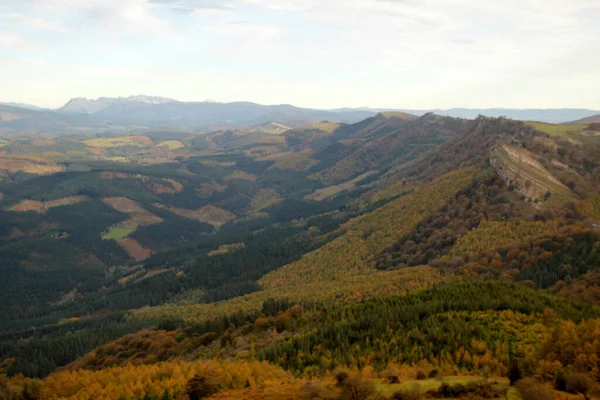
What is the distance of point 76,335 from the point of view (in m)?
149

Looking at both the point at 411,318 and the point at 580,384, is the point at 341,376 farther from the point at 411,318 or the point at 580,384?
the point at 411,318

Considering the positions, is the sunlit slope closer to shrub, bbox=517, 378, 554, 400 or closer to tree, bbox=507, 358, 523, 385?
tree, bbox=507, 358, 523, 385

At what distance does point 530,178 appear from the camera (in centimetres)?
13838

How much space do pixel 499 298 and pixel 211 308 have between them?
95710 mm

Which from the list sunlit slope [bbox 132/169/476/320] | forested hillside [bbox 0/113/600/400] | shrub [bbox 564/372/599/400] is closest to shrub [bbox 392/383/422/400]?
forested hillside [bbox 0/113/600/400]

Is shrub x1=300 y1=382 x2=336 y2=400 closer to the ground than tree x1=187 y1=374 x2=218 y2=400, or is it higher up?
higher up

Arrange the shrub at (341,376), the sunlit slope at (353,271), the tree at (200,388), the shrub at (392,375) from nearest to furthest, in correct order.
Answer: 1. the shrub at (341,376)
2. the shrub at (392,375)
3. the tree at (200,388)
4. the sunlit slope at (353,271)

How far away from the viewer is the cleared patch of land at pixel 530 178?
423ft

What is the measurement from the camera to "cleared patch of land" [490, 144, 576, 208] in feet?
423

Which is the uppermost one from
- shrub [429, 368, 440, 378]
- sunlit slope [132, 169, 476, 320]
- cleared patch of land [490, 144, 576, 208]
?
cleared patch of land [490, 144, 576, 208]

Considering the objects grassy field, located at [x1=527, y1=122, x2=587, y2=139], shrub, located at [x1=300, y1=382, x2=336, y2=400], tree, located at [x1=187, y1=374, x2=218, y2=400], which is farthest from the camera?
grassy field, located at [x1=527, y1=122, x2=587, y2=139]

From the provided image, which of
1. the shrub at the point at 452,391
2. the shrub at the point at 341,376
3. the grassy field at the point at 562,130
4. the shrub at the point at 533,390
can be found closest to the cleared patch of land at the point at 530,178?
the grassy field at the point at 562,130

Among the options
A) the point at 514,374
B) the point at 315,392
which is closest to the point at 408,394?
the point at 315,392

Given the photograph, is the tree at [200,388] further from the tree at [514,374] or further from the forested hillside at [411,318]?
the tree at [514,374]
